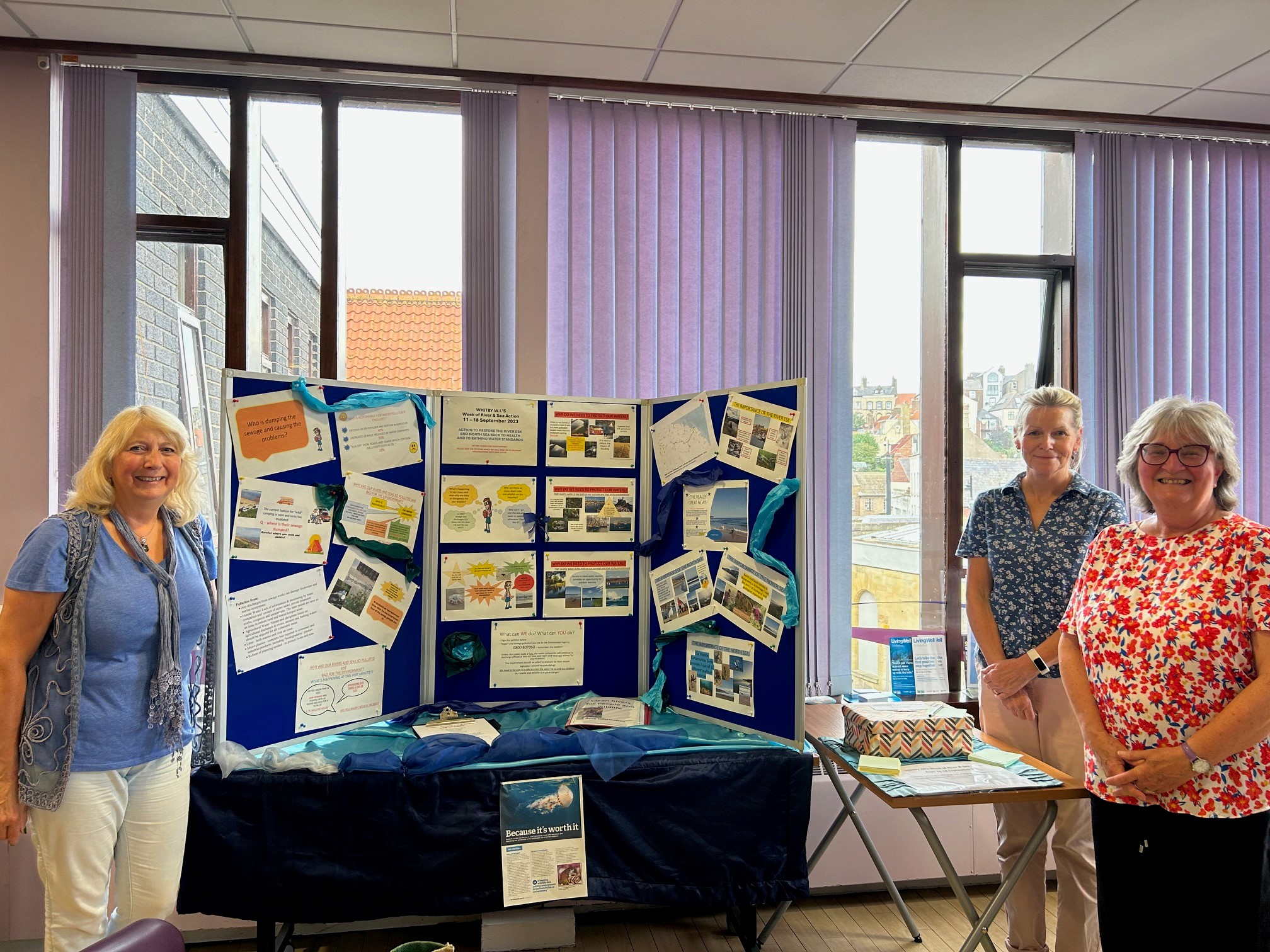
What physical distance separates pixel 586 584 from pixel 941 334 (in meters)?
1.90

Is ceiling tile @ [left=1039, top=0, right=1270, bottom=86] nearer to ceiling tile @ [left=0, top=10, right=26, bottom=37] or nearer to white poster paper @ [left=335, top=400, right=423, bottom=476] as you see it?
white poster paper @ [left=335, top=400, right=423, bottom=476]

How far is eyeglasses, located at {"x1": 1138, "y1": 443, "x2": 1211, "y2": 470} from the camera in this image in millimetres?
1779

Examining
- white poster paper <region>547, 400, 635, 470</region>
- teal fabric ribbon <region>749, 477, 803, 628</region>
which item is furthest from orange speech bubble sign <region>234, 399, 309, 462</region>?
teal fabric ribbon <region>749, 477, 803, 628</region>

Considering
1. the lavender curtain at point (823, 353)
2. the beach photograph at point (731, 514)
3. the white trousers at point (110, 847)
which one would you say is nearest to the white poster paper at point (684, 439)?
the beach photograph at point (731, 514)

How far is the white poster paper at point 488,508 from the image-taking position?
2.59 meters

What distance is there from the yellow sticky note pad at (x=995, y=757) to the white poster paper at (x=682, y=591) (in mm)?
Answer: 807

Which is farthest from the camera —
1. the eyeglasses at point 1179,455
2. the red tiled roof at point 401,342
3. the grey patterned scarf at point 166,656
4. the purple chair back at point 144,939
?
the red tiled roof at point 401,342

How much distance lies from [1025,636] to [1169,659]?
2.17ft

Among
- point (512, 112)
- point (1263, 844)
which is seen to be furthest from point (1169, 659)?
point (512, 112)

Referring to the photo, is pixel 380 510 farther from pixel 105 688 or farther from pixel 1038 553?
pixel 1038 553

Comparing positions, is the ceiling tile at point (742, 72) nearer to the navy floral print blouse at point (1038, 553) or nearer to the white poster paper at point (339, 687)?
the navy floral print blouse at point (1038, 553)

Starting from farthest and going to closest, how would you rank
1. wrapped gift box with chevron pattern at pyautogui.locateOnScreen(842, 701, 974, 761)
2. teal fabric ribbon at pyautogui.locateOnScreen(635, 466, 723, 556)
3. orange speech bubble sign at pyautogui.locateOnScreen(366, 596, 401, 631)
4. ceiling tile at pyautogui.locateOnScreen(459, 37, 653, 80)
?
ceiling tile at pyautogui.locateOnScreen(459, 37, 653, 80) → teal fabric ribbon at pyautogui.locateOnScreen(635, 466, 723, 556) → orange speech bubble sign at pyautogui.locateOnScreen(366, 596, 401, 631) → wrapped gift box with chevron pattern at pyautogui.locateOnScreen(842, 701, 974, 761)

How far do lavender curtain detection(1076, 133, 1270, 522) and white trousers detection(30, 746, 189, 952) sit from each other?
3.41 m

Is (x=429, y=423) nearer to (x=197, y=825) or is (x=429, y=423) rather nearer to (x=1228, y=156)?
(x=197, y=825)
